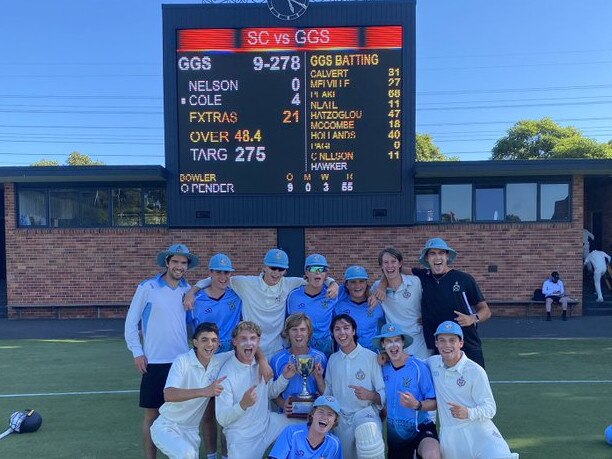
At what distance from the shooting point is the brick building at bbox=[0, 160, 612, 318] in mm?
12734

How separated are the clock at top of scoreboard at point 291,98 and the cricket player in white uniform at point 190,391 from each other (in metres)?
7.20

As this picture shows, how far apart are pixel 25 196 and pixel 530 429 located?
1349 centimetres

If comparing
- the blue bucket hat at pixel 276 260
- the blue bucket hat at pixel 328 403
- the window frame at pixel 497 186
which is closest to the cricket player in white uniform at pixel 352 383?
the blue bucket hat at pixel 328 403

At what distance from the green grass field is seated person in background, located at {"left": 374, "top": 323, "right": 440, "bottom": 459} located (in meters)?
1.38

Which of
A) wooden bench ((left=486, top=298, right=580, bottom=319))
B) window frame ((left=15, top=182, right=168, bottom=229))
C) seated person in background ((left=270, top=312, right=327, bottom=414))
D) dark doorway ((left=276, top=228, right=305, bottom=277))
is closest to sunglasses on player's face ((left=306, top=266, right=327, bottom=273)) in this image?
seated person in background ((left=270, top=312, right=327, bottom=414))

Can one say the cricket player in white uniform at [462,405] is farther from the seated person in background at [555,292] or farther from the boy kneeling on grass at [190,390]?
the seated person in background at [555,292]

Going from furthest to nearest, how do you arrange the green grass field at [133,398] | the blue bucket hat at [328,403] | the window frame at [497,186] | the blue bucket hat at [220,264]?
the window frame at [497,186] → the green grass field at [133,398] → the blue bucket hat at [220,264] → the blue bucket hat at [328,403]

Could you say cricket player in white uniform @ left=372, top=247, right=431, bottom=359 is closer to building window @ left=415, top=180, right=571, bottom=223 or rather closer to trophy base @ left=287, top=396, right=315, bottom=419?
trophy base @ left=287, top=396, right=315, bottom=419

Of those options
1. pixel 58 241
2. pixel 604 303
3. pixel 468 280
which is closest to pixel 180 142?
pixel 58 241

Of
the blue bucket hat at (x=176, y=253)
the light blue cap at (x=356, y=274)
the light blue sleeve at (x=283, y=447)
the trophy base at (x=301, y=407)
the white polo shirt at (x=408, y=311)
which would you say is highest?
the blue bucket hat at (x=176, y=253)

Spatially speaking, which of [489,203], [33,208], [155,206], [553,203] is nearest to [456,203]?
[489,203]

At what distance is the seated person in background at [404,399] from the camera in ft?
12.1

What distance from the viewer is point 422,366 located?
12.5 feet

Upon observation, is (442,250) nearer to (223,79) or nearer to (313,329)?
(313,329)
